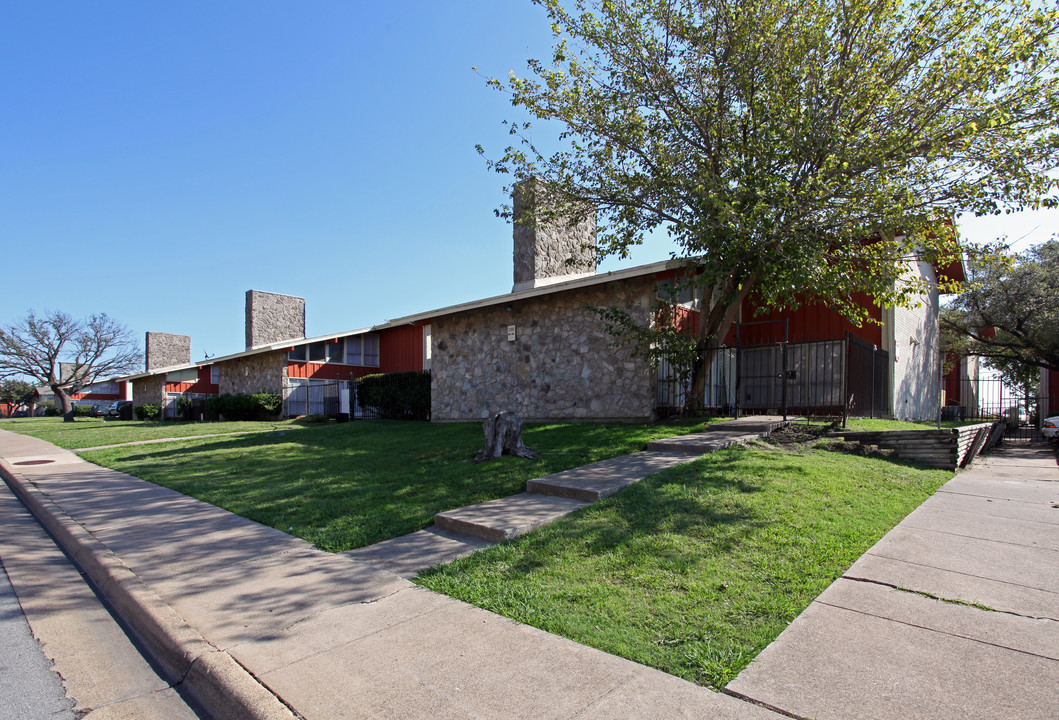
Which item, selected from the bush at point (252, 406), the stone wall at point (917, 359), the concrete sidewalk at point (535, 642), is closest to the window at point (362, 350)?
the bush at point (252, 406)

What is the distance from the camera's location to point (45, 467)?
11.2 meters

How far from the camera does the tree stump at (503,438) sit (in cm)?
882

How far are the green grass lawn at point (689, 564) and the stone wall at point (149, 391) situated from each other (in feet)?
118

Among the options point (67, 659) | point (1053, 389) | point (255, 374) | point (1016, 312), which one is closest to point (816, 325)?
point (1016, 312)

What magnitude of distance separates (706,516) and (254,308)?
26821 millimetres

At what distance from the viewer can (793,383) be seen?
521 inches

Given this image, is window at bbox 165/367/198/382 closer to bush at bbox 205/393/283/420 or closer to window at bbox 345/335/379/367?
bush at bbox 205/393/283/420

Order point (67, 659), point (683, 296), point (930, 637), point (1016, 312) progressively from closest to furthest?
point (930, 637), point (67, 659), point (683, 296), point (1016, 312)

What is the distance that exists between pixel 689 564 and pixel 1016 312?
2388 cm

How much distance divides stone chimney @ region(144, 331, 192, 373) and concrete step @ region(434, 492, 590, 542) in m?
39.3

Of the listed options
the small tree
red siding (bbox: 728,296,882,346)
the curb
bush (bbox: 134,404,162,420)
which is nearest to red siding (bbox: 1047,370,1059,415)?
red siding (bbox: 728,296,882,346)

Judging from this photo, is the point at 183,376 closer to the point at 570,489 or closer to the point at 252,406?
the point at 252,406

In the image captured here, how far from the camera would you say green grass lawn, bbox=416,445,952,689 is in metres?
3.36

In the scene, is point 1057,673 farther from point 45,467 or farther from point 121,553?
point 45,467
